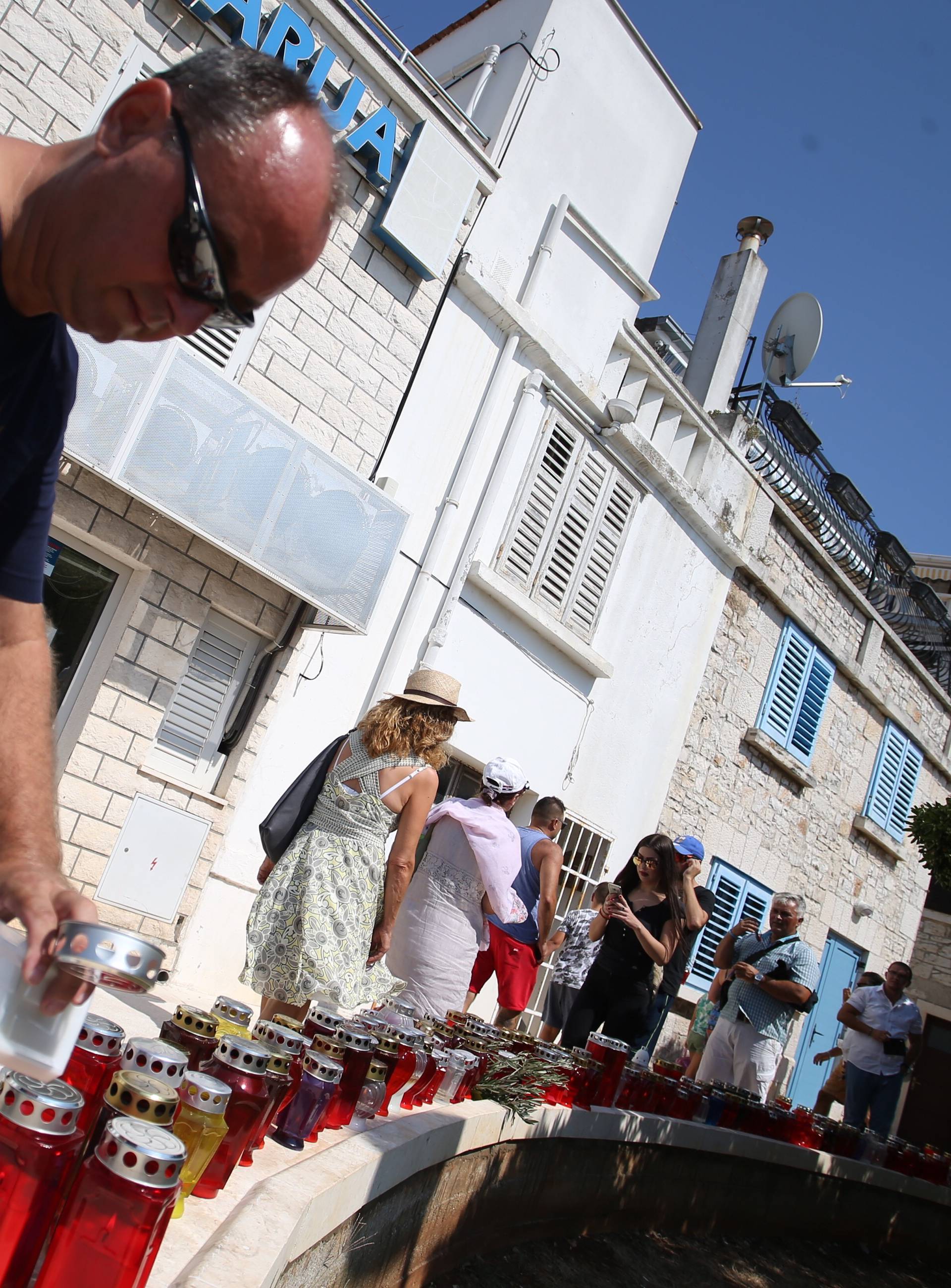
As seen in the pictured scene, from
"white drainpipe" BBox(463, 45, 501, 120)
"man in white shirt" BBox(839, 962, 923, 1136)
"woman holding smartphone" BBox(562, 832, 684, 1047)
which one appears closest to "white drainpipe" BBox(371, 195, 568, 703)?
"white drainpipe" BBox(463, 45, 501, 120)

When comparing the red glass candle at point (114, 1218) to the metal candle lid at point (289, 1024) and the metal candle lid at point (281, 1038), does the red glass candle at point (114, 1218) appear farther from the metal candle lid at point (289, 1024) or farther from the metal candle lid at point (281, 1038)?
the metal candle lid at point (289, 1024)

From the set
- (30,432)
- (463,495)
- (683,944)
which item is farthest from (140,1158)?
(463,495)

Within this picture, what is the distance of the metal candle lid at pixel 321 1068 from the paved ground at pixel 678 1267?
1.26 metres

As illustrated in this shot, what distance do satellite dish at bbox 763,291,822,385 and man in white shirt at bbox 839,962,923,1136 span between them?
7668 millimetres

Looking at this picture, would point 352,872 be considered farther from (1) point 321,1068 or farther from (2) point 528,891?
(2) point 528,891

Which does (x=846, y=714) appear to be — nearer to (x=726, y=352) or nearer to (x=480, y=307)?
(x=726, y=352)

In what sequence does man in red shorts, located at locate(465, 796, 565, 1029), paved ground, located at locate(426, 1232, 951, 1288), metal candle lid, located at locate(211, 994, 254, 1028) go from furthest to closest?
1. man in red shorts, located at locate(465, 796, 565, 1029)
2. paved ground, located at locate(426, 1232, 951, 1288)
3. metal candle lid, located at locate(211, 994, 254, 1028)

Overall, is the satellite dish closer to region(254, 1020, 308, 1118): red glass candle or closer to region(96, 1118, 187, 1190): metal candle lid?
region(254, 1020, 308, 1118): red glass candle

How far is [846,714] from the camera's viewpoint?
14.3m

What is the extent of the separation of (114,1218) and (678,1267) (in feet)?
13.8

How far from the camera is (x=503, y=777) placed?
5.19 meters

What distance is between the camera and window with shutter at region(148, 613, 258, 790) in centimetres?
733

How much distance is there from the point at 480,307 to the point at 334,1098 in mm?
7476

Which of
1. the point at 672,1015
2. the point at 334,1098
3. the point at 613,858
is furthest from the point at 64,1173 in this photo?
the point at 672,1015
